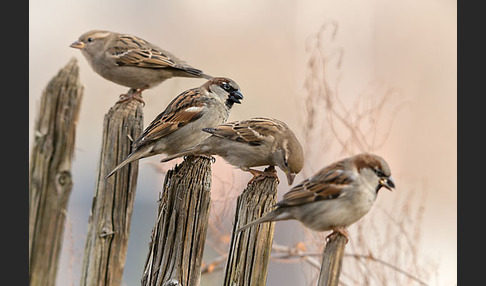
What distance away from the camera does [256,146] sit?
3908 millimetres

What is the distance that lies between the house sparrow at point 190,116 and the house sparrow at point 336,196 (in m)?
1.24

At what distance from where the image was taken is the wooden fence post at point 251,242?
3.29 meters

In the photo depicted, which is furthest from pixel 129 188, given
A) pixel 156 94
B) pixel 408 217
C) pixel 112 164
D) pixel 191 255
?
pixel 408 217

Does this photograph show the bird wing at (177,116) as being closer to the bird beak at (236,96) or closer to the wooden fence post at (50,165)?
the bird beak at (236,96)

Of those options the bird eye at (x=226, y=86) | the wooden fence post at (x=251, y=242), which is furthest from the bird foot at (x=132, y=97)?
the wooden fence post at (x=251, y=242)

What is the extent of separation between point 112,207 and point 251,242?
1.12m

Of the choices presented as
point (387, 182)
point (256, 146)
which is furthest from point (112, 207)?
point (387, 182)

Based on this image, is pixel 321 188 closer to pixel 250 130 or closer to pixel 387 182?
pixel 387 182

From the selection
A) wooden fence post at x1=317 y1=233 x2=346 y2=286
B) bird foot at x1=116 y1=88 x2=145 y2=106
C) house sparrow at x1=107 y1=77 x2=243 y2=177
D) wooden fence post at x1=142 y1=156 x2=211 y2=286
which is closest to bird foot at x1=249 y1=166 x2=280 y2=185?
wooden fence post at x1=142 y1=156 x2=211 y2=286

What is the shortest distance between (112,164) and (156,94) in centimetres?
138

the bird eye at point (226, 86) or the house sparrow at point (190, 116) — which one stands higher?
the bird eye at point (226, 86)

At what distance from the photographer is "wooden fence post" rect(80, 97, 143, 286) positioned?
399cm

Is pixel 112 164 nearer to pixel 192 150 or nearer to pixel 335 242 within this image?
pixel 192 150

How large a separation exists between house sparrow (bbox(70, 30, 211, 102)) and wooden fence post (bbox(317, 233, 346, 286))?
76.7 inches
